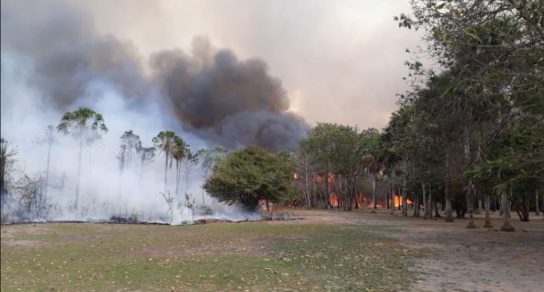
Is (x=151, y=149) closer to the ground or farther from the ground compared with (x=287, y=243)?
farther from the ground

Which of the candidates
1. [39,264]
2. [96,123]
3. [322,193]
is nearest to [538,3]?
[39,264]

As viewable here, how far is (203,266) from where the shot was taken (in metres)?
11.4

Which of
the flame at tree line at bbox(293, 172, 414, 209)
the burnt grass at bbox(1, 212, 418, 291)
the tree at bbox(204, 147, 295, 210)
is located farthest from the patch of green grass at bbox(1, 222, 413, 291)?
the flame at tree line at bbox(293, 172, 414, 209)

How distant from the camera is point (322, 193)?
94250 millimetres

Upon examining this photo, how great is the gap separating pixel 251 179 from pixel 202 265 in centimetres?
3100

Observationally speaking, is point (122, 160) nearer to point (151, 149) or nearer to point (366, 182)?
point (151, 149)

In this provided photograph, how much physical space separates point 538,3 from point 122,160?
47715mm

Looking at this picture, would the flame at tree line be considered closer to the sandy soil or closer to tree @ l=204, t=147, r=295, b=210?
tree @ l=204, t=147, r=295, b=210

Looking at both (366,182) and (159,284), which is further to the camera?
(366,182)

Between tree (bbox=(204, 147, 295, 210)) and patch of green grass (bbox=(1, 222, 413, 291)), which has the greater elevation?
tree (bbox=(204, 147, 295, 210))

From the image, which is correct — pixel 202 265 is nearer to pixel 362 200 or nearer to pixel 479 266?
pixel 479 266

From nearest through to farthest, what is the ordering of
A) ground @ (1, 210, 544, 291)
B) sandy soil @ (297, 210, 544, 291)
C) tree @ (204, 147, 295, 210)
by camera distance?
1. ground @ (1, 210, 544, 291)
2. sandy soil @ (297, 210, 544, 291)
3. tree @ (204, 147, 295, 210)

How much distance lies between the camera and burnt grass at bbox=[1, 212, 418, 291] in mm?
8930

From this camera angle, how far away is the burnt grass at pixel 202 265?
8930 mm
